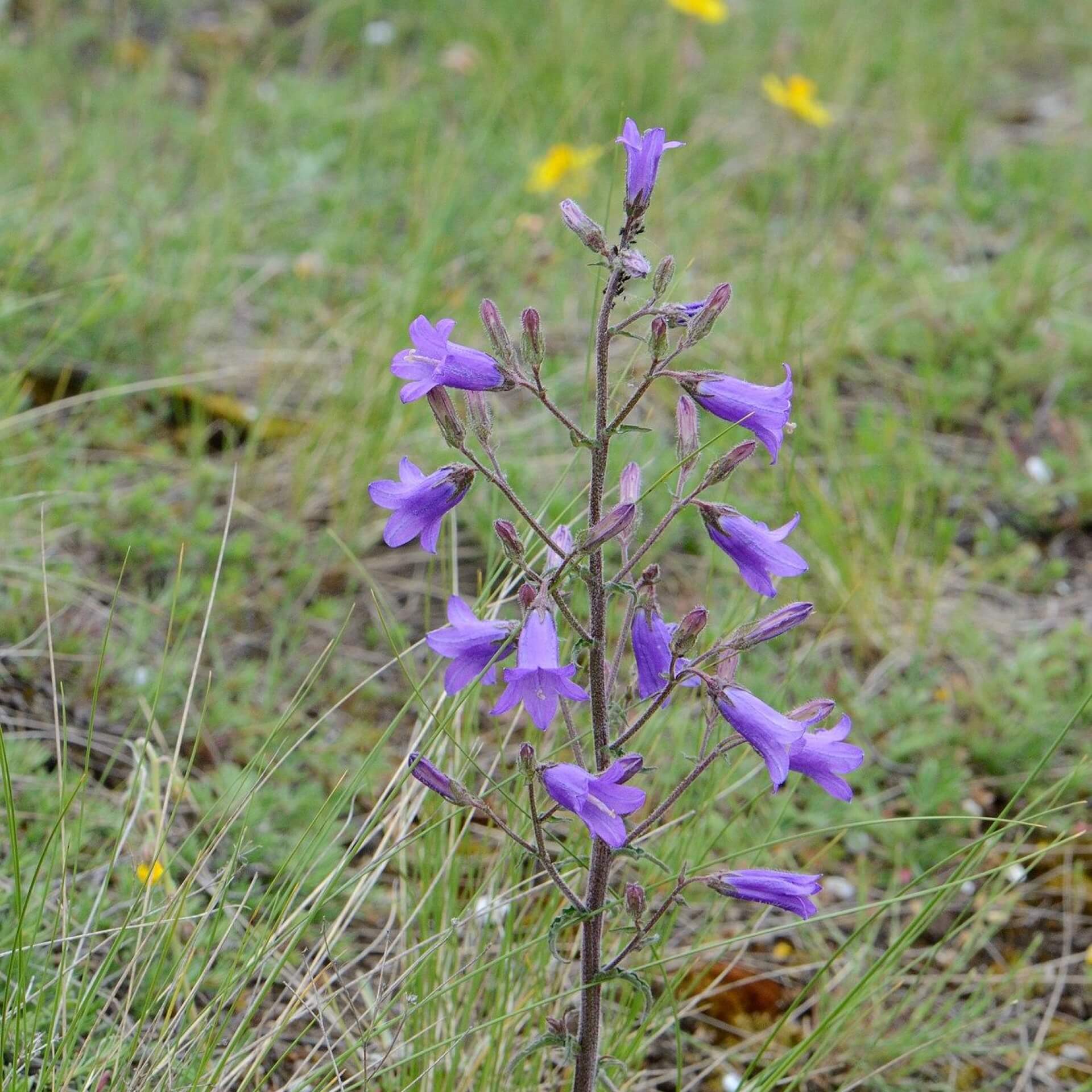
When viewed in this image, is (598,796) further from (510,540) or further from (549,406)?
(549,406)

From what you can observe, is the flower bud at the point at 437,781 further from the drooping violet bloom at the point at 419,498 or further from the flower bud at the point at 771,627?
the flower bud at the point at 771,627

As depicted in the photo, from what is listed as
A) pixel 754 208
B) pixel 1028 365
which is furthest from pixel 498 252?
pixel 1028 365

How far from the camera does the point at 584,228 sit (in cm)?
182

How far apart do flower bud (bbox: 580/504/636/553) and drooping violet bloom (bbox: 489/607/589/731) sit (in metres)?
0.11

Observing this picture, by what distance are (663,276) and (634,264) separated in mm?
105

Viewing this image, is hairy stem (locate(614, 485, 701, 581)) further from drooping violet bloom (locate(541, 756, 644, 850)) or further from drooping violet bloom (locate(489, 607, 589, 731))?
drooping violet bloom (locate(541, 756, 644, 850))

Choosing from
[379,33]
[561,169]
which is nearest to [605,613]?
[561,169]

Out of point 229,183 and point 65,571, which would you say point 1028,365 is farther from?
point 65,571

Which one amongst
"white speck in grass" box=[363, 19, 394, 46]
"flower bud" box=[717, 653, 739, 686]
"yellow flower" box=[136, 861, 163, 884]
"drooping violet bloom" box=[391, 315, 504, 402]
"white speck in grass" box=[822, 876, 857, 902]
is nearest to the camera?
"drooping violet bloom" box=[391, 315, 504, 402]

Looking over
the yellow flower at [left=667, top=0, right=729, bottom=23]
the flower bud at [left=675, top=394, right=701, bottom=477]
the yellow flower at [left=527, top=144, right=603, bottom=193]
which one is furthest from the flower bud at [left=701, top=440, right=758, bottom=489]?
the yellow flower at [left=667, top=0, right=729, bottom=23]

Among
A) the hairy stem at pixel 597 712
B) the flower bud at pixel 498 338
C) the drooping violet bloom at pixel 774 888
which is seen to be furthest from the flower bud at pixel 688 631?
the flower bud at pixel 498 338

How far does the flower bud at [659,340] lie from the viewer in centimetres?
175

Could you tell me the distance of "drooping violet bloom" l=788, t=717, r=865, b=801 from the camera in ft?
5.92

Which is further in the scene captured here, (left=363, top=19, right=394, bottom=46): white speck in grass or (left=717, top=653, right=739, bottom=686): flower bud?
(left=363, top=19, right=394, bottom=46): white speck in grass
